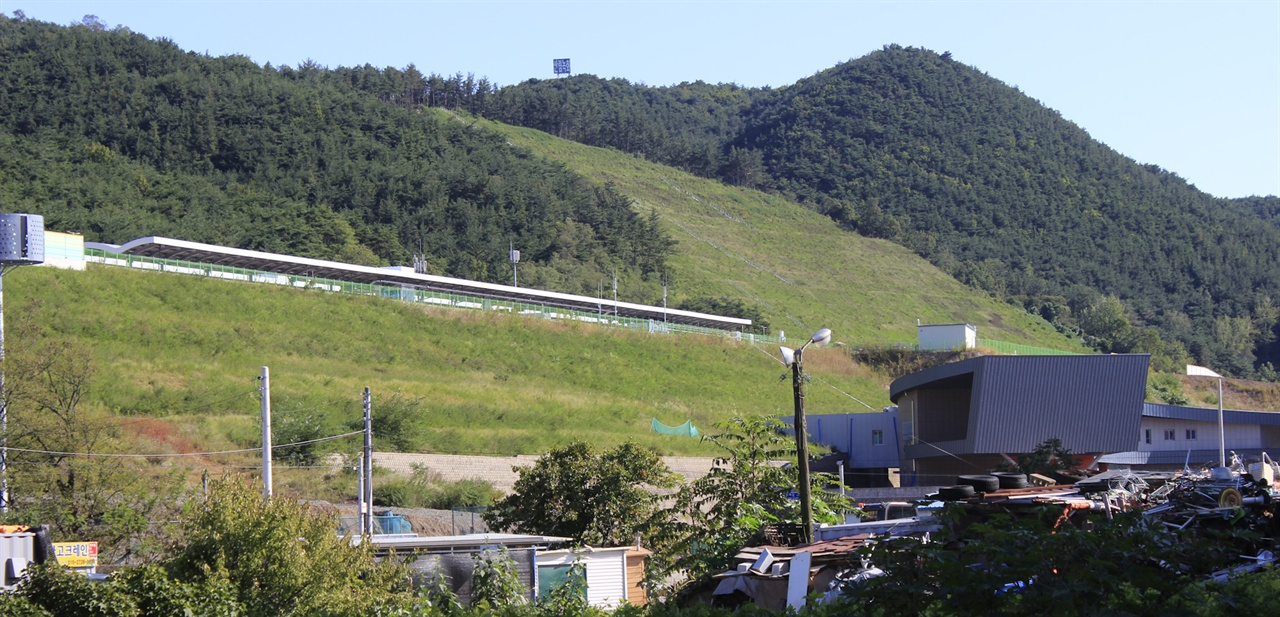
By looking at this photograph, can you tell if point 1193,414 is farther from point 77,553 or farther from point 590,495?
point 77,553

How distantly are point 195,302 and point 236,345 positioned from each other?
5.44 meters

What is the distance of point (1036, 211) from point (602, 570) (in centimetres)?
15568

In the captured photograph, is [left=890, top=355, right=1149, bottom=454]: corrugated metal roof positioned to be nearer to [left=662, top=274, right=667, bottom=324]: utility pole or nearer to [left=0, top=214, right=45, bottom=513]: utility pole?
[left=0, top=214, right=45, bottom=513]: utility pole

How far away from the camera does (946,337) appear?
80000mm

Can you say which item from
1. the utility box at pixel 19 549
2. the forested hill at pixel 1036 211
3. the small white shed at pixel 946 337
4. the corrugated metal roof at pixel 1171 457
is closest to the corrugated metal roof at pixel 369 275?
the small white shed at pixel 946 337

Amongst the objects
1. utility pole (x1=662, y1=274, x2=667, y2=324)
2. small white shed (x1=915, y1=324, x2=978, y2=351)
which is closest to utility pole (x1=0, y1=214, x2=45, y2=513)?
utility pole (x1=662, y1=274, x2=667, y2=324)

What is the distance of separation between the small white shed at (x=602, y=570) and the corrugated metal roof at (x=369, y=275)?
158ft

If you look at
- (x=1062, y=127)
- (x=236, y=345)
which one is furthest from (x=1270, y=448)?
(x=1062, y=127)

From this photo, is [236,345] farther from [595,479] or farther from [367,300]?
[595,479]

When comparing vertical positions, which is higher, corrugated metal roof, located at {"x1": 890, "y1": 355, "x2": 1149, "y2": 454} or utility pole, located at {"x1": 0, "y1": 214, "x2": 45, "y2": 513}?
utility pole, located at {"x1": 0, "y1": 214, "x2": 45, "y2": 513}

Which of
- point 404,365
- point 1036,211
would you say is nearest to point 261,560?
point 404,365

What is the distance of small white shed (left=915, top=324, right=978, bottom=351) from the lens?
79.1 metres

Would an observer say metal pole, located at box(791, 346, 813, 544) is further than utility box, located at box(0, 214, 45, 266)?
No

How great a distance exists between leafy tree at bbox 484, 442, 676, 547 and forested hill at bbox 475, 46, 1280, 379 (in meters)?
100
